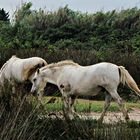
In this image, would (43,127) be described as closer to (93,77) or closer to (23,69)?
(93,77)

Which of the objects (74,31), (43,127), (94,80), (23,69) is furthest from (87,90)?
(74,31)

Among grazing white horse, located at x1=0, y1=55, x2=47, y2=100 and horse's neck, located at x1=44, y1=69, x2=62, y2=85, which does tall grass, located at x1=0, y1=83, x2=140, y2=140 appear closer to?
horse's neck, located at x1=44, y1=69, x2=62, y2=85

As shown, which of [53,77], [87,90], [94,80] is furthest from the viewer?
[53,77]

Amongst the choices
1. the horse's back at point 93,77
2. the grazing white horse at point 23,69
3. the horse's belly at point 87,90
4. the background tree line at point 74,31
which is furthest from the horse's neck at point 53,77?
the background tree line at point 74,31

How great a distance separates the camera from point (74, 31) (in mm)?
38281

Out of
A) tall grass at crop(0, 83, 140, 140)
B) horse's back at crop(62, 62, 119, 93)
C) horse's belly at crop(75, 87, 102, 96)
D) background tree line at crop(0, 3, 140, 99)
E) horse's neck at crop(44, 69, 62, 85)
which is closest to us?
tall grass at crop(0, 83, 140, 140)

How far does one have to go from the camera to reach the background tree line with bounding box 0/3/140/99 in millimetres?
34125

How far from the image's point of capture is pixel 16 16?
1679 inches

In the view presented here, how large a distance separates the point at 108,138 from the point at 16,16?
34445 mm

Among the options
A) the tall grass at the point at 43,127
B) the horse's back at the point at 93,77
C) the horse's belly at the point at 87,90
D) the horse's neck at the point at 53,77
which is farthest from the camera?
the horse's neck at the point at 53,77

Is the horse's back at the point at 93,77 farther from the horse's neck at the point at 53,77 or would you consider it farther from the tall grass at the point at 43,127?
the tall grass at the point at 43,127

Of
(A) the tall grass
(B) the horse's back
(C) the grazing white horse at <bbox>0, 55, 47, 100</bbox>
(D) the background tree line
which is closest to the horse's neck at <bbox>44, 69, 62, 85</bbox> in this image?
(B) the horse's back

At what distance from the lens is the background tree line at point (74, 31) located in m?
34.1

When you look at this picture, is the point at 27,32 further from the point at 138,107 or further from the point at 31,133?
the point at 31,133
